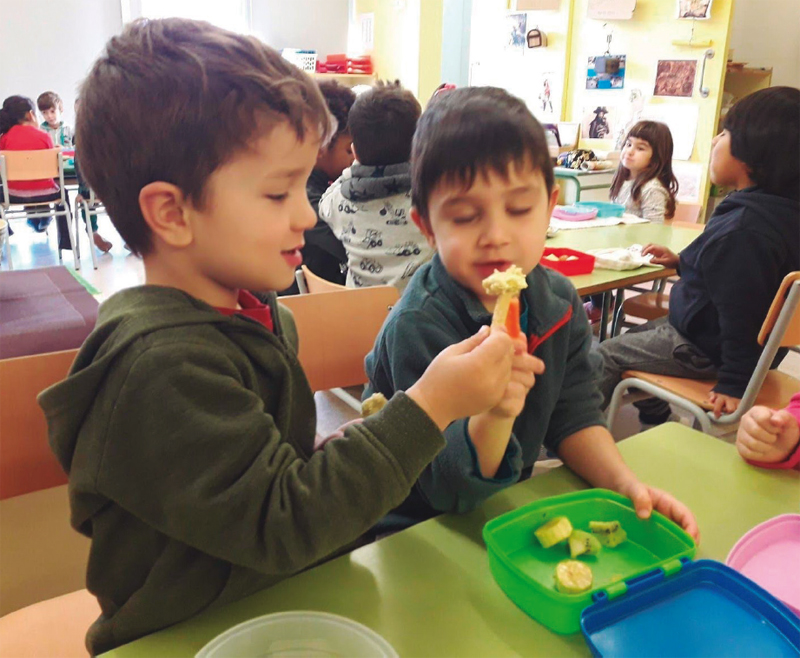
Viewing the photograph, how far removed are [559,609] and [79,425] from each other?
0.49 meters

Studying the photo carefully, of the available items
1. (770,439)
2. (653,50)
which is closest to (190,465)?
(770,439)

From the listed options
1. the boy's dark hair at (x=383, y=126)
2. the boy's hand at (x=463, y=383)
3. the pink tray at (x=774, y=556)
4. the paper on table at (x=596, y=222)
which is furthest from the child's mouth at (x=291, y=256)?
the paper on table at (x=596, y=222)

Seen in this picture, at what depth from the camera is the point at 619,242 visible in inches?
105

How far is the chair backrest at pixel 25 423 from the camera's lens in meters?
0.98

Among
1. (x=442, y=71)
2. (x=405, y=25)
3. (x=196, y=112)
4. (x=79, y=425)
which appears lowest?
(x=79, y=425)

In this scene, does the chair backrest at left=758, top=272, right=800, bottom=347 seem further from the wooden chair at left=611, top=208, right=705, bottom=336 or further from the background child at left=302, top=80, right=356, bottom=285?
the background child at left=302, top=80, right=356, bottom=285

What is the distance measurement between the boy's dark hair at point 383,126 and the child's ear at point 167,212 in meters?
1.49

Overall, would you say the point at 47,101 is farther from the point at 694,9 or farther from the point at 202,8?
the point at 694,9

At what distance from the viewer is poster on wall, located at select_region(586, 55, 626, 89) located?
4816 mm

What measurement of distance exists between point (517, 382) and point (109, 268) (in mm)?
4826

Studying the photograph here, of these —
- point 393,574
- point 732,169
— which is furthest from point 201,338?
point 732,169

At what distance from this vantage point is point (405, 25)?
6488mm

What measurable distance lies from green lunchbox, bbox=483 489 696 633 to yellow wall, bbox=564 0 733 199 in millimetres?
4181

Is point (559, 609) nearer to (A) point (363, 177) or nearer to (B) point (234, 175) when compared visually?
(B) point (234, 175)
